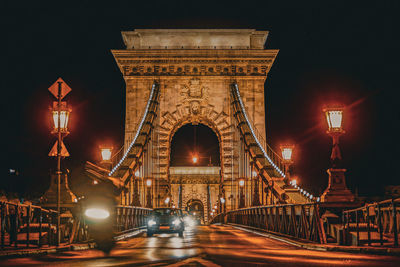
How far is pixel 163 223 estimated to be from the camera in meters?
21.7

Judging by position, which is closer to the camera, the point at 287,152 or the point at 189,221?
the point at 287,152

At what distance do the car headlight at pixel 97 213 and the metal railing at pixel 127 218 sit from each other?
7.06 meters

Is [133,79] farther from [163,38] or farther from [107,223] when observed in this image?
[107,223]

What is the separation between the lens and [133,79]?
41.8m

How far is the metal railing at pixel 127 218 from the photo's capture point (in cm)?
1967

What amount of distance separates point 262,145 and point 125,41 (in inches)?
516

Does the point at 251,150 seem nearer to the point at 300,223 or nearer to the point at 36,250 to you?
the point at 300,223

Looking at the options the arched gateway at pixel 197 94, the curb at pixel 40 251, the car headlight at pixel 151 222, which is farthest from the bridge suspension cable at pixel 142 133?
the curb at pixel 40 251

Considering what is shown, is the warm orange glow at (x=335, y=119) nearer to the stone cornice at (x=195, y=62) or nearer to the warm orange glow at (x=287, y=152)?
the warm orange glow at (x=287, y=152)

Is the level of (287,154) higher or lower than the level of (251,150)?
lower

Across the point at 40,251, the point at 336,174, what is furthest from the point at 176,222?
the point at 40,251

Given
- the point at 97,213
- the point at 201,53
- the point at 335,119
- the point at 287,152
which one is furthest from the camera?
the point at 201,53

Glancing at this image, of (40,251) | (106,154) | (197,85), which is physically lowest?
(40,251)

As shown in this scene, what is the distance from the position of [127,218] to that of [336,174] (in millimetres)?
10019
